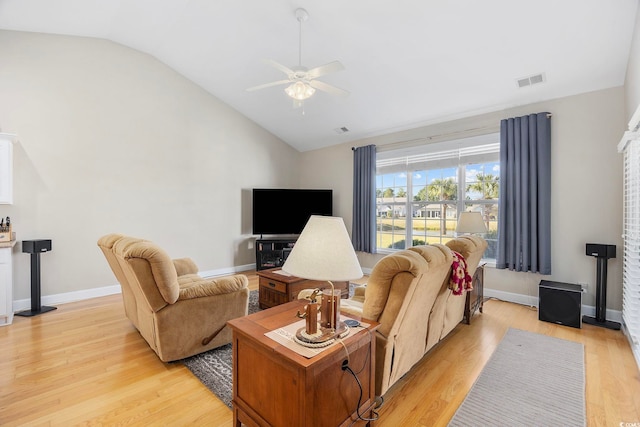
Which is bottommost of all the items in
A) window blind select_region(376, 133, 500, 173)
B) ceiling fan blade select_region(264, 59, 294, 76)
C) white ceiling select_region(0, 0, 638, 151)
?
window blind select_region(376, 133, 500, 173)

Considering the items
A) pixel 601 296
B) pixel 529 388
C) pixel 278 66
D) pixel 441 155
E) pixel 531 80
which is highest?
pixel 531 80

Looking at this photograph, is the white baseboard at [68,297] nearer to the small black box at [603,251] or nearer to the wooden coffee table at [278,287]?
the wooden coffee table at [278,287]

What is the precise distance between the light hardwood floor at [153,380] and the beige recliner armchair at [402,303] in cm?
27

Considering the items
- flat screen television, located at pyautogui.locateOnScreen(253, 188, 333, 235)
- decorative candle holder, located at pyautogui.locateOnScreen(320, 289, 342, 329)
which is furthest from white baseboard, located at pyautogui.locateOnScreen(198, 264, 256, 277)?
decorative candle holder, located at pyautogui.locateOnScreen(320, 289, 342, 329)

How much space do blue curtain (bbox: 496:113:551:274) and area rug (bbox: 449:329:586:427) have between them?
1290mm

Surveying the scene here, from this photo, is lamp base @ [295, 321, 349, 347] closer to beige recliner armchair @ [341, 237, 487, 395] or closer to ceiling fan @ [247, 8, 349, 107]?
beige recliner armchair @ [341, 237, 487, 395]

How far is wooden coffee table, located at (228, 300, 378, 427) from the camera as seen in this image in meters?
1.28

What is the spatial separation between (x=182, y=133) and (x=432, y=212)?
4470 mm

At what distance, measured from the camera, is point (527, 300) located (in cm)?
394

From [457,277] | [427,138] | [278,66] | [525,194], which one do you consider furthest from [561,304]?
[278,66]

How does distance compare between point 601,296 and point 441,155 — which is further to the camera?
point 441,155

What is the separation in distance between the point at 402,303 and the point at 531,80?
11.4ft

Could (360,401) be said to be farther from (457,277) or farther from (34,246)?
(34,246)

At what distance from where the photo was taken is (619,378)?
Answer: 7.38ft
